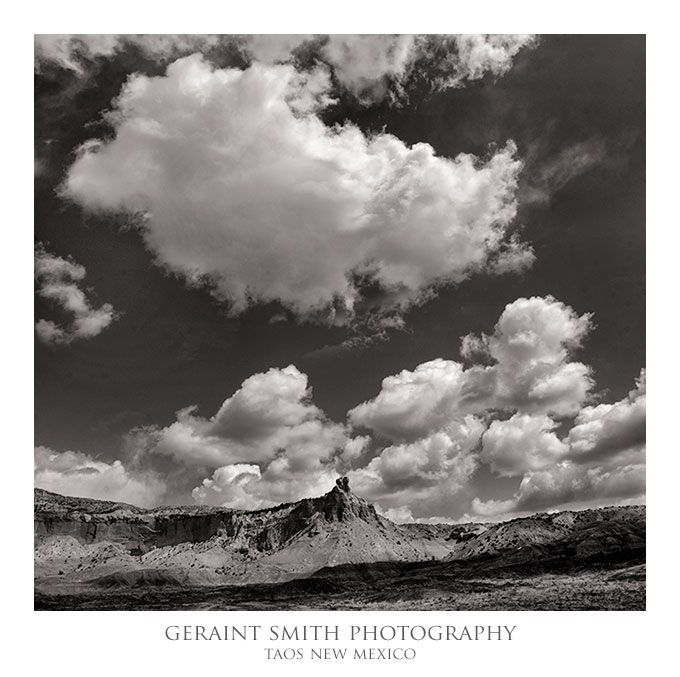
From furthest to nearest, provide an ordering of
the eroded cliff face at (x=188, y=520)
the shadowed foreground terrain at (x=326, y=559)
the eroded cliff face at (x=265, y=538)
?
the eroded cliff face at (x=188, y=520) → the eroded cliff face at (x=265, y=538) → the shadowed foreground terrain at (x=326, y=559)

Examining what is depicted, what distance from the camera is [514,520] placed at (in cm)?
10906

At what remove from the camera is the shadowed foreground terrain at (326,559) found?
4875 centimetres

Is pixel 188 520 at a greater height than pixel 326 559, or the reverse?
pixel 188 520

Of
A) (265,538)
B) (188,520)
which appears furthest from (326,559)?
(188,520)

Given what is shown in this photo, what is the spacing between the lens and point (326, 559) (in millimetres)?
107438

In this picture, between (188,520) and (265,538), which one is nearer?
(265,538)

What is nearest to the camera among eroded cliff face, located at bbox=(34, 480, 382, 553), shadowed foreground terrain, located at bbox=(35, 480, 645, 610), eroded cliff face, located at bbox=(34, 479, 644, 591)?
shadowed foreground terrain, located at bbox=(35, 480, 645, 610)

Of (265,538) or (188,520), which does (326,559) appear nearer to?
(265,538)

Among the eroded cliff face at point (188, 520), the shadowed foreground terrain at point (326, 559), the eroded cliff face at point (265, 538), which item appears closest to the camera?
the shadowed foreground terrain at point (326, 559)

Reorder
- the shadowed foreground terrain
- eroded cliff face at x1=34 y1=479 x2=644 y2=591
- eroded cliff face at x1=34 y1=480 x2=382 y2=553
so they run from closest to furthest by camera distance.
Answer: the shadowed foreground terrain
eroded cliff face at x1=34 y1=479 x2=644 y2=591
eroded cliff face at x1=34 y1=480 x2=382 y2=553

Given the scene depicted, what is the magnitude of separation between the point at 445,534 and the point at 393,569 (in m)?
36.0

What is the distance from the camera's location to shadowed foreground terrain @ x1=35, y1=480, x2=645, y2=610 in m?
48.8
